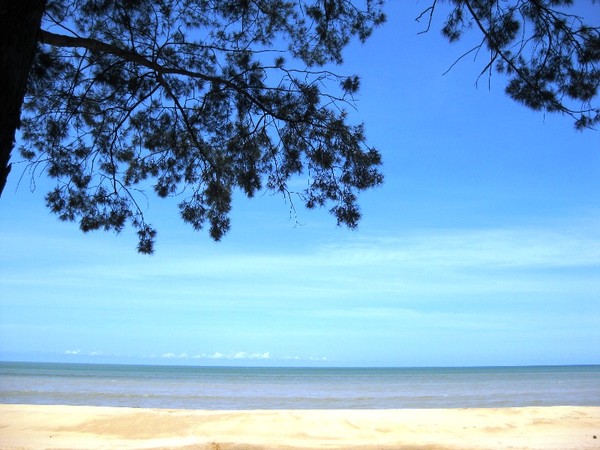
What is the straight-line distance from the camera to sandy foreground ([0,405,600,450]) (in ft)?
29.8

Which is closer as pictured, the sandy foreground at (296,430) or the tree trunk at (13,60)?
the tree trunk at (13,60)

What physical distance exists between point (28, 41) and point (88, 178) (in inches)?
123

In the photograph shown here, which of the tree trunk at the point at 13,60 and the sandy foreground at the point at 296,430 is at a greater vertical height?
the tree trunk at the point at 13,60

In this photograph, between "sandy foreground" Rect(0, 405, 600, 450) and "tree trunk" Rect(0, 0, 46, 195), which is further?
"sandy foreground" Rect(0, 405, 600, 450)

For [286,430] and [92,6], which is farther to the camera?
[286,430]

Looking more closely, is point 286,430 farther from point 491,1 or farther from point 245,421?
point 491,1

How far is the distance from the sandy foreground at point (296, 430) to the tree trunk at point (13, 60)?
691 centimetres

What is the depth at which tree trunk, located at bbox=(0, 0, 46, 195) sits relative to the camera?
268cm

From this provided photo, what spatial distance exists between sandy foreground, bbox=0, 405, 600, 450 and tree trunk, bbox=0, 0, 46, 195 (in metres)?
6.91

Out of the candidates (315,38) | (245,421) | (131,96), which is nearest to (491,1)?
(315,38)

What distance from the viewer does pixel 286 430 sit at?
10602 millimetres

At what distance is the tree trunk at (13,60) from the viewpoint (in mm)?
2680

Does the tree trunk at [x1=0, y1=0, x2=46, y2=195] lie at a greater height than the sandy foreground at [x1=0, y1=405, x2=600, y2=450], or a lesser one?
greater

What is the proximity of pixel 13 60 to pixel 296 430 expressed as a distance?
30.3 feet
